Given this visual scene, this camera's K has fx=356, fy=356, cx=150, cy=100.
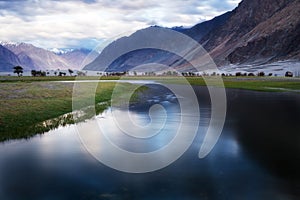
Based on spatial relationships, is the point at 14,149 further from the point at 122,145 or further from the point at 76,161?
the point at 122,145

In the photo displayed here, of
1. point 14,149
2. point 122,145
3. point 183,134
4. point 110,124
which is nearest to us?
point 14,149

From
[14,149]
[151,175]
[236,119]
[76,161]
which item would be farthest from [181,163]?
[236,119]

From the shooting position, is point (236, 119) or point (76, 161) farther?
point (236, 119)

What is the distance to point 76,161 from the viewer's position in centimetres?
1962

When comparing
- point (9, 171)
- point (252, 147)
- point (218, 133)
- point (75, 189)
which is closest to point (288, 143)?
point (252, 147)

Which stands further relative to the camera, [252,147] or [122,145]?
[122,145]

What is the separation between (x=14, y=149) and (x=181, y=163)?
10.5 meters

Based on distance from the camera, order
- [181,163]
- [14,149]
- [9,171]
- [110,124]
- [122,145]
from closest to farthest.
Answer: [9,171] → [181,163] → [14,149] → [122,145] → [110,124]

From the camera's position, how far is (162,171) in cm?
1766

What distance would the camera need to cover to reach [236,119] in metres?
35.1

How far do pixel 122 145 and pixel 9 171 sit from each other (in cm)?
812

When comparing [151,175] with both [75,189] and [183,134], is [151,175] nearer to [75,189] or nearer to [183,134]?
[75,189]

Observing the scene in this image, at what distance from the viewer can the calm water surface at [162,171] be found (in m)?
14.5

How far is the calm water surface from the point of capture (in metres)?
14.5
